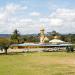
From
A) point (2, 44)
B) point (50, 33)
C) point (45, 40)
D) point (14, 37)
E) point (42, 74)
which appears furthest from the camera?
point (50, 33)

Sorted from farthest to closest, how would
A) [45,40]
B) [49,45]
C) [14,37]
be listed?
1. [14,37]
2. [45,40]
3. [49,45]

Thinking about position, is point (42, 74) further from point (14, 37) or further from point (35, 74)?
point (14, 37)

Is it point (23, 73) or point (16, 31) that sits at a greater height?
point (16, 31)

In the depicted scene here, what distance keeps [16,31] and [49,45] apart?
24644 millimetres

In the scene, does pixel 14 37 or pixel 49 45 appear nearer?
pixel 49 45

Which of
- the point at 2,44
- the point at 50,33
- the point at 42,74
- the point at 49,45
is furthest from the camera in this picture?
the point at 50,33

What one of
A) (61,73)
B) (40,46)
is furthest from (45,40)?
(61,73)

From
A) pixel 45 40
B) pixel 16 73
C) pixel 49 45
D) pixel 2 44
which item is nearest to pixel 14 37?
pixel 45 40

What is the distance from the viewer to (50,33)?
487 feet

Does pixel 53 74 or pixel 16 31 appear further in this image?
pixel 16 31

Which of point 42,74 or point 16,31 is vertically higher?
point 16,31

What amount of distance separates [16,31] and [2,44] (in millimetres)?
43342

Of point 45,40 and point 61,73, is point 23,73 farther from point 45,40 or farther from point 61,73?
point 45,40

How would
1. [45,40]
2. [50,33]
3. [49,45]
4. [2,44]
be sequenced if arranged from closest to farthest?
[2,44] < [49,45] < [45,40] < [50,33]
